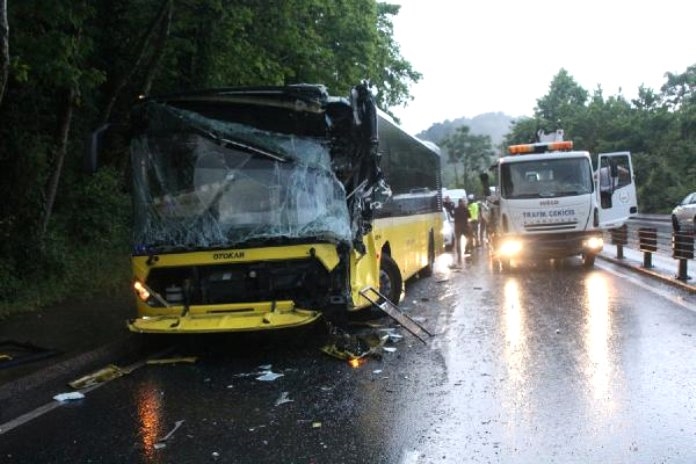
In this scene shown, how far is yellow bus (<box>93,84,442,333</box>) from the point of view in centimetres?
759

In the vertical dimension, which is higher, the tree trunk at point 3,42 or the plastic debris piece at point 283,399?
the tree trunk at point 3,42

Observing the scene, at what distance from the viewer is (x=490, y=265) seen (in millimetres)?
17859

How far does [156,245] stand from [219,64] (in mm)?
9419

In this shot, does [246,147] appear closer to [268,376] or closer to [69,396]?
[268,376]

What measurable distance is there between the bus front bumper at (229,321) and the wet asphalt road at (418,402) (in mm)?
486

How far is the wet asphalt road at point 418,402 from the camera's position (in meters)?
4.82

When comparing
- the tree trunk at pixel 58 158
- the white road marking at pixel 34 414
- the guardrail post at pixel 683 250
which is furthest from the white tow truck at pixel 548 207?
the white road marking at pixel 34 414

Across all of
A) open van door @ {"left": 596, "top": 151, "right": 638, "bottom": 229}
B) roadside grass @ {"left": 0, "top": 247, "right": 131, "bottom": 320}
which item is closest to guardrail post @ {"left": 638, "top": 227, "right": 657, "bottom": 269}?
open van door @ {"left": 596, "top": 151, "right": 638, "bottom": 229}

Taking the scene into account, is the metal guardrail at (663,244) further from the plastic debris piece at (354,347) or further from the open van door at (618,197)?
the plastic debris piece at (354,347)

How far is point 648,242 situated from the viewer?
14.0 meters

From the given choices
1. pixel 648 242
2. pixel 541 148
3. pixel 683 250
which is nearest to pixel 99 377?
pixel 683 250

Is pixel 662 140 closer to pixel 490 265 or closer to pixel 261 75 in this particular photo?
pixel 490 265

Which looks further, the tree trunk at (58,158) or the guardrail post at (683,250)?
the tree trunk at (58,158)

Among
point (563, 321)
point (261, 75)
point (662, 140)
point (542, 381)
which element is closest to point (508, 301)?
point (563, 321)
